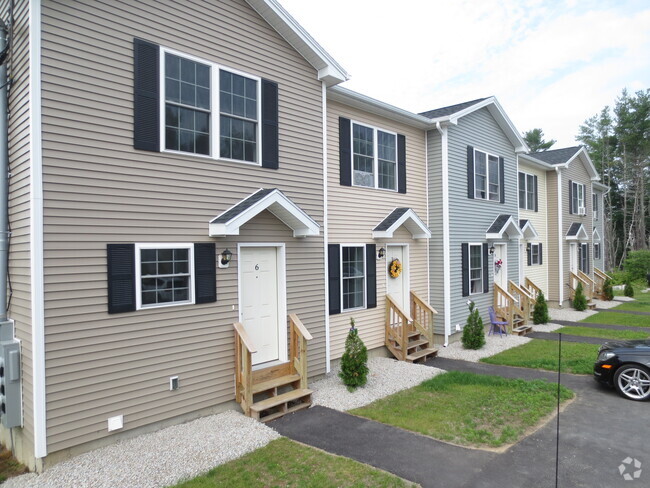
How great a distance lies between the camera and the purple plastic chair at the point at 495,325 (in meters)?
12.4

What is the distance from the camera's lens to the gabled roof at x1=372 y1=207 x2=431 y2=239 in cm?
974

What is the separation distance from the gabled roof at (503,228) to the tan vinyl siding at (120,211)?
842 cm

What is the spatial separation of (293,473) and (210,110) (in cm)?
512

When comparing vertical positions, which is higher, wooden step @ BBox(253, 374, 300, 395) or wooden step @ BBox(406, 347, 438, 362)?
wooden step @ BBox(253, 374, 300, 395)

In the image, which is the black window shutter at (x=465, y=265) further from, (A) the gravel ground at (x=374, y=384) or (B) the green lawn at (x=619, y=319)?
(B) the green lawn at (x=619, y=319)

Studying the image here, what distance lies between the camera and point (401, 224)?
33.2 ft

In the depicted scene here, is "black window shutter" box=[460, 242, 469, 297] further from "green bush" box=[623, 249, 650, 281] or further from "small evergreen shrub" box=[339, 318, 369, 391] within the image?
"green bush" box=[623, 249, 650, 281]

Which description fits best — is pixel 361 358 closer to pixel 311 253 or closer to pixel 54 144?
pixel 311 253

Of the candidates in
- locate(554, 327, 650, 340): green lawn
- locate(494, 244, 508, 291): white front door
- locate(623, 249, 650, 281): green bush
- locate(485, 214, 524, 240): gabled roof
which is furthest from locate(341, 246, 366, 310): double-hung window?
locate(623, 249, 650, 281): green bush

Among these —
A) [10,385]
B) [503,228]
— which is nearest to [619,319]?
[503,228]

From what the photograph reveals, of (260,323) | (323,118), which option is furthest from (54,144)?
(323,118)

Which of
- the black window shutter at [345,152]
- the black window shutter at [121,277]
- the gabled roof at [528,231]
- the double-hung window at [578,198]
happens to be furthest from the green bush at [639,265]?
the black window shutter at [121,277]

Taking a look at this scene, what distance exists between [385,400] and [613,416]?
11.3 ft

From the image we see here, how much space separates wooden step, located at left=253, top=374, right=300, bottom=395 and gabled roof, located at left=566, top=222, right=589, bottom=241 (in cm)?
1639
